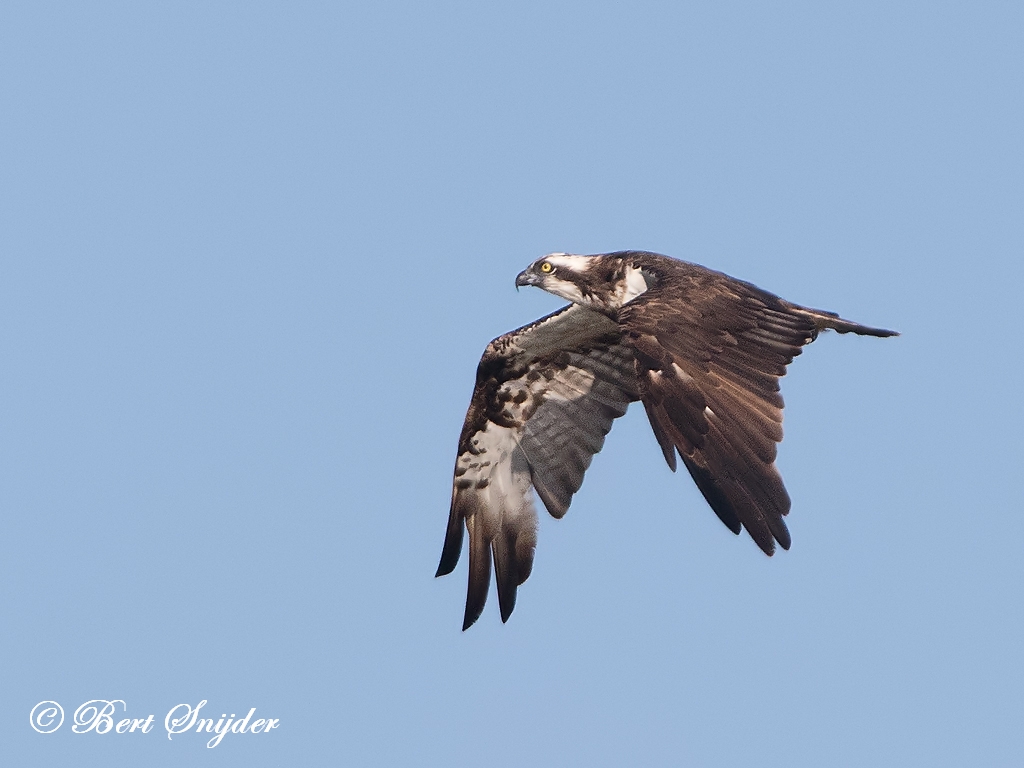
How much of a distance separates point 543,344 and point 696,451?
4720 mm

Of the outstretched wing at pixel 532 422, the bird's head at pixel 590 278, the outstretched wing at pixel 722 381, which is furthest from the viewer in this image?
the outstretched wing at pixel 532 422

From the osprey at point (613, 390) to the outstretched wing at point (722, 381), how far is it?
12 mm

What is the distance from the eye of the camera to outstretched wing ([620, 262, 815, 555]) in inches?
480

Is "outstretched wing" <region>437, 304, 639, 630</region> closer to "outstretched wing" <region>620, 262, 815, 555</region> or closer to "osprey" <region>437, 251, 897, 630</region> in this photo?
"osprey" <region>437, 251, 897, 630</region>

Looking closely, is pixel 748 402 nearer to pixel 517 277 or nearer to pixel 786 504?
pixel 786 504

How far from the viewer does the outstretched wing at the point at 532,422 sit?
1686 centimetres

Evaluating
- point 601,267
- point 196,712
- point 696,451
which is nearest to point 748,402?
point 696,451

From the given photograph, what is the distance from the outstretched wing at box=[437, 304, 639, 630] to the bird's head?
1.36 ft

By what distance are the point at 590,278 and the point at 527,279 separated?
0.77 meters

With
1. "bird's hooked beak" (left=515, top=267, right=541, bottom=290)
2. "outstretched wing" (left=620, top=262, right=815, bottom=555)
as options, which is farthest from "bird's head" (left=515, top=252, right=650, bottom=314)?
"outstretched wing" (left=620, top=262, right=815, bottom=555)

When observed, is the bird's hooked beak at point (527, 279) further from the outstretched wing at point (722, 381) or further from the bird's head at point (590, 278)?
the outstretched wing at point (722, 381)

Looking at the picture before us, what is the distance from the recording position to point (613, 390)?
17.2 metres

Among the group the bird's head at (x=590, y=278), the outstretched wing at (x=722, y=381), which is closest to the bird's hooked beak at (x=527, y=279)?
the bird's head at (x=590, y=278)

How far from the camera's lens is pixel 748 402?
42.6 feet
